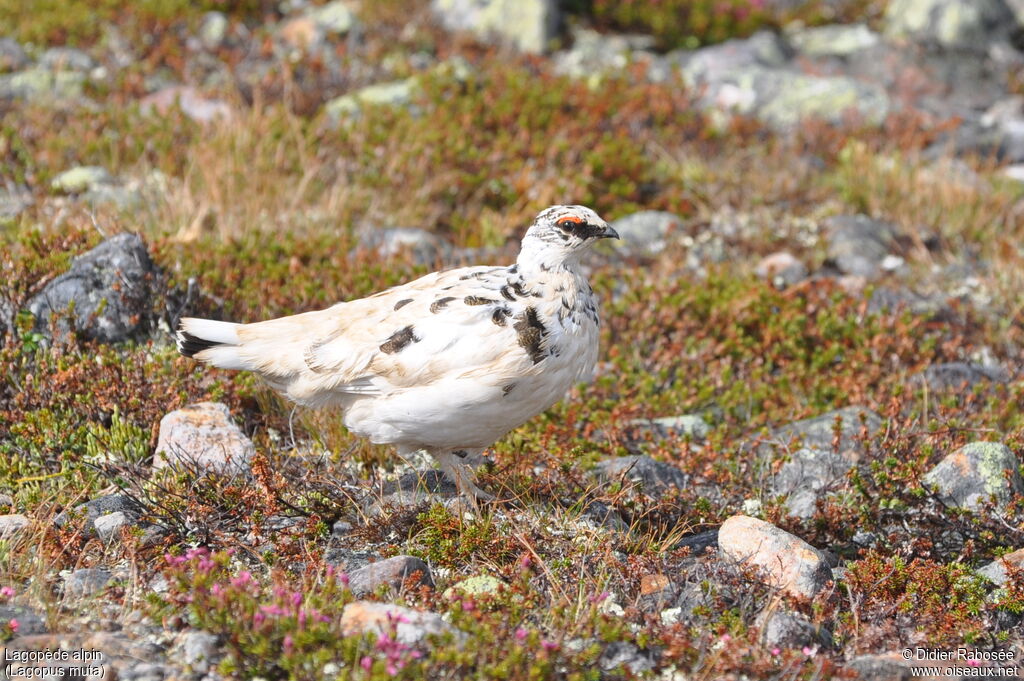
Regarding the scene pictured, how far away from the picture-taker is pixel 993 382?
22.4 ft

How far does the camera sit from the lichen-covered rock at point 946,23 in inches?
500

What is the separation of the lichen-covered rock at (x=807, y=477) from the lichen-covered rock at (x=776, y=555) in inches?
29.0

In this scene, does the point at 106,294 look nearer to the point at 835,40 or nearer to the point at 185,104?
the point at 185,104

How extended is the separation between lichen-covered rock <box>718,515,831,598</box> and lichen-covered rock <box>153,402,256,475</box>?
7.43 feet

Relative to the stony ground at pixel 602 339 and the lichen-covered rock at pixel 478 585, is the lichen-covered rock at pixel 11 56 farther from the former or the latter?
the lichen-covered rock at pixel 478 585

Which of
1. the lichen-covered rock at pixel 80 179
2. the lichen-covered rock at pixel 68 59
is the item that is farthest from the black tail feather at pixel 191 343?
the lichen-covered rock at pixel 68 59

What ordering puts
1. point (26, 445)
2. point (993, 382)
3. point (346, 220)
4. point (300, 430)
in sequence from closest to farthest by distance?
point (26, 445), point (300, 430), point (993, 382), point (346, 220)

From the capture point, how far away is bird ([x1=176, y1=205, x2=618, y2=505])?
433 centimetres

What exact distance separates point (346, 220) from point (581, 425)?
2941 millimetres

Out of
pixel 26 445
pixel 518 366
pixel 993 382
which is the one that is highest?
pixel 518 366

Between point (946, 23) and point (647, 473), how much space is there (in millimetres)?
9785

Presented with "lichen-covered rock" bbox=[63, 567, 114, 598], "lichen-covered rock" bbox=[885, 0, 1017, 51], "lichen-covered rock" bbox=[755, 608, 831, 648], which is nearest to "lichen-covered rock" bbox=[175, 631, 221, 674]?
"lichen-covered rock" bbox=[63, 567, 114, 598]

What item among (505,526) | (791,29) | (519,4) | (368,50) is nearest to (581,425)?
(505,526)

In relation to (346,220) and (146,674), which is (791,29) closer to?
(346,220)
